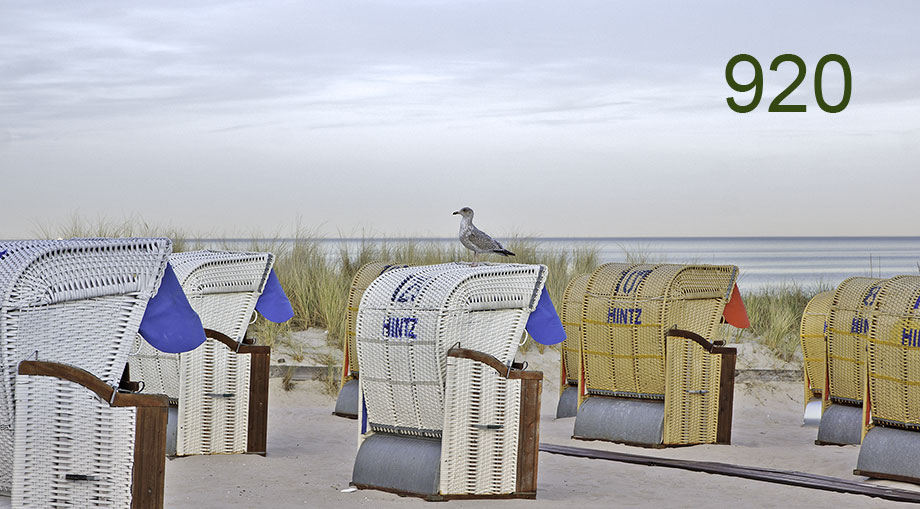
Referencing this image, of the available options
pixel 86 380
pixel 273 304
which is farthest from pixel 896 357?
pixel 86 380

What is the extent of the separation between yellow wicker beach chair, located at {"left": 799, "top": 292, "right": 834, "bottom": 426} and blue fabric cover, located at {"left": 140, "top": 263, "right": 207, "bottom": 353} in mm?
8275

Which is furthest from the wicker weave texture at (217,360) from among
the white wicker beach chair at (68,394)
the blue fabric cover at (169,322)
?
the white wicker beach chair at (68,394)

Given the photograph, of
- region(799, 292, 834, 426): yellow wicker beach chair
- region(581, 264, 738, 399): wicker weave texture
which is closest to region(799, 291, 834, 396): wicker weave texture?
region(799, 292, 834, 426): yellow wicker beach chair

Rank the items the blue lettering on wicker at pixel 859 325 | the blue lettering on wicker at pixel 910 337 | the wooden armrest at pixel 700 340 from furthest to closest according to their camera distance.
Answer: the wooden armrest at pixel 700 340 < the blue lettering on wicker at pixel 859 325 < the blue lettering on wicker at pixel 910 337

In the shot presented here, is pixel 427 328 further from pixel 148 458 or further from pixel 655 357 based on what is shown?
pixel 655 357

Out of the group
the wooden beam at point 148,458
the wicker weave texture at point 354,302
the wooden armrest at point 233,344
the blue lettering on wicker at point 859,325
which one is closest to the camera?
the wooden beam at point 148,458

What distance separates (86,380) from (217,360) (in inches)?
180

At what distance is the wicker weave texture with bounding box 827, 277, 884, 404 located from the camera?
10242 mm

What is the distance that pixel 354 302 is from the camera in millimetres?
11352

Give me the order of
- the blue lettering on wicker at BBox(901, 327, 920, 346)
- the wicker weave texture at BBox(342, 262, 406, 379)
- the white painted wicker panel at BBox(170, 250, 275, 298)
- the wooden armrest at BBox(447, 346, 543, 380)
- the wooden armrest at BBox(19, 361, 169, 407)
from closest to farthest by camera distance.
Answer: the wooden armrest at BBox(19, 361, 169, 407) → the wooden armrest at BBox(447, 346, 543, 380) → the blue lettering on wicker at BBox(901, 327, 920, 346) → the white painted wicker panel at BBox(170, 250, 275, 298) → the wicker weave texture at BBox(342, 262, 406, 379)

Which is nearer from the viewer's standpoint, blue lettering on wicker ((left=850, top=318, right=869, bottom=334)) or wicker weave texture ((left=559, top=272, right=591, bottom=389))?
blue lettering on wicker ((left=850, top=318, right=869, bottom=334))

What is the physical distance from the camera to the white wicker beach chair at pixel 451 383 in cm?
709

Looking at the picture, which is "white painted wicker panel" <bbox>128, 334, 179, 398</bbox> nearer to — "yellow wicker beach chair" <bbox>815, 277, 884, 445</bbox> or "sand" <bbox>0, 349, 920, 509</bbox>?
"sand" <bbox>0, 349, 920, 509</bbox>

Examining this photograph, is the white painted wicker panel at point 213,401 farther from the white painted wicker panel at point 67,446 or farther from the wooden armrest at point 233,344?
the white painted wicker panel at point 67,446
